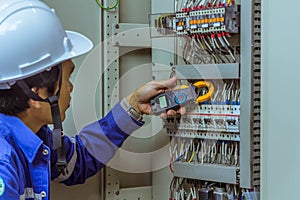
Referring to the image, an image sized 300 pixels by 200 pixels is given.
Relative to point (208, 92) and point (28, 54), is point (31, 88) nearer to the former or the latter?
point (28, 54)

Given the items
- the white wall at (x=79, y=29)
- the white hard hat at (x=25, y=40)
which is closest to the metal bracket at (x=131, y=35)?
the white wall at (x=79, y=29)

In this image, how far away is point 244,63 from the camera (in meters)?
1.64

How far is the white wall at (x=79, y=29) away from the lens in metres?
1.90

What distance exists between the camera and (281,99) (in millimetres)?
1357

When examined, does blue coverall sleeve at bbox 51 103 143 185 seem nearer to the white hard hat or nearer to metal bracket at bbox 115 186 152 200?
metal bracket at bbox 115 186 152 200

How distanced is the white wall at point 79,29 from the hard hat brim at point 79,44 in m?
0.20

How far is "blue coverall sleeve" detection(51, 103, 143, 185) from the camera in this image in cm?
186

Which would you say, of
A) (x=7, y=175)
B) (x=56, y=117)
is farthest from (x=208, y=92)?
(x=7, y=175)

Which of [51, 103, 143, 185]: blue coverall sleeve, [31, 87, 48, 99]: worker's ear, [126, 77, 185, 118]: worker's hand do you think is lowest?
[51, 103, 143, 185]: blue coverall sleeve

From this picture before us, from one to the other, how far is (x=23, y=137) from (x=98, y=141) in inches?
15.9

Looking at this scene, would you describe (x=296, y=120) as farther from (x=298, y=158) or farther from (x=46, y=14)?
(x=46, y=14)

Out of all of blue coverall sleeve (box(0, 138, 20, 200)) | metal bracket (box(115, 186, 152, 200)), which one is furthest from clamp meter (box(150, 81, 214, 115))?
blue coverall sleeve (box(0, 138, 20, 200))

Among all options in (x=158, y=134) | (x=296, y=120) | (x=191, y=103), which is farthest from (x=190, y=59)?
(x=296, y=120)

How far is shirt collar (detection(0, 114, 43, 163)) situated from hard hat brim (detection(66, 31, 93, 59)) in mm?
278
